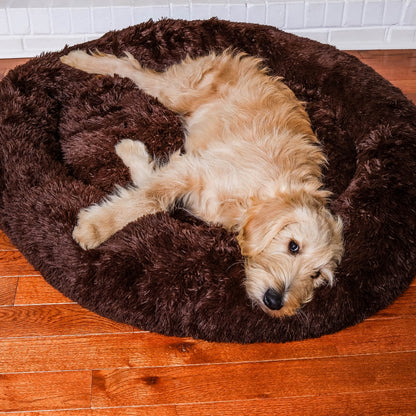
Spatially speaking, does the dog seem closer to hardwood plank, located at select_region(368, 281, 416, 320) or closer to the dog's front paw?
the dog's front paw

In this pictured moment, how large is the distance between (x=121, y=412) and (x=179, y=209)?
1082mm

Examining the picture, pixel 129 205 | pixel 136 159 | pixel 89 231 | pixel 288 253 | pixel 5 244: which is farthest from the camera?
pixel 136 159

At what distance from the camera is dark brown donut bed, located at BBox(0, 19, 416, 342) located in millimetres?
2270

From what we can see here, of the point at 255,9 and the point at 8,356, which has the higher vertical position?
the point at 255,9

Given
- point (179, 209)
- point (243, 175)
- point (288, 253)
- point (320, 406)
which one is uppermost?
point (243, 175)

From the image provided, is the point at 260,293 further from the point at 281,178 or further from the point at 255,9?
the point at 255,9

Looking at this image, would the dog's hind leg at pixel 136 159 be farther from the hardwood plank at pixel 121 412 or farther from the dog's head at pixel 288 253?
the hardwood plank at pixel 121 412

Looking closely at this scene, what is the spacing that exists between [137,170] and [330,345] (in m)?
1.36

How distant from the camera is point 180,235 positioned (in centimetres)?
248

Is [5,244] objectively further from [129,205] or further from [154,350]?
[154,350]

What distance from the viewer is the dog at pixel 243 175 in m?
2.26

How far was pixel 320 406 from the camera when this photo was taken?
2143 mm

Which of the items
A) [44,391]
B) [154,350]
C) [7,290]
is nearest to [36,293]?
[7,290]

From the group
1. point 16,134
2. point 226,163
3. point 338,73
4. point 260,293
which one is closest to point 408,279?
point 260,293
